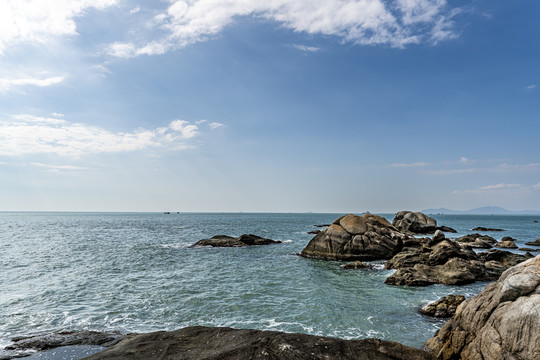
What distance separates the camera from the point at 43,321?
15664 mm

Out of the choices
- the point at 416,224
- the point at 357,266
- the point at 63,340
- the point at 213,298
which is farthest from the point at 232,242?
the point at 416,224

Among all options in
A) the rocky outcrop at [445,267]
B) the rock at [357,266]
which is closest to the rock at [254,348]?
the rocky outcrop at [445,267]

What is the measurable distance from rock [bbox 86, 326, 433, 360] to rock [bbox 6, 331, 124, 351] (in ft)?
13.1

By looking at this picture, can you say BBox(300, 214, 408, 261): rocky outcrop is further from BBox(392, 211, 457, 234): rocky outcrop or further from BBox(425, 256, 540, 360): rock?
BBox(392, 211, 457, 234): rocky outcrop

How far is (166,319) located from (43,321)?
6.45 m

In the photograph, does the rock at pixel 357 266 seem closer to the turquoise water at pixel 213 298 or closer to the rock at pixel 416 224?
the turquoise water at pixel 213 298

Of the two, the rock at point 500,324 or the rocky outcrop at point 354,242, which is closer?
the rock at point 500,324

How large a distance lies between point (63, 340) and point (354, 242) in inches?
1116

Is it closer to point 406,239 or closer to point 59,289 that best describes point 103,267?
point 59,289

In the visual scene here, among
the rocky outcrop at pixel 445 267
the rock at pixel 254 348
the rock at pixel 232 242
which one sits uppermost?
the rock at pixel 254 348

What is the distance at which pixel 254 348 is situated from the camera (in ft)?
25.7

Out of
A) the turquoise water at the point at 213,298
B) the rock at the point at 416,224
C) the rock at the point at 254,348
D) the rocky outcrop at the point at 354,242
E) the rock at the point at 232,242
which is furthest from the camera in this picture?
the rock at the point at 416,224

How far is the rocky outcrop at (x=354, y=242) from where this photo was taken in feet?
110

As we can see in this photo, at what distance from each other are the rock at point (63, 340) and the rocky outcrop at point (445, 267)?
19.2 meters
